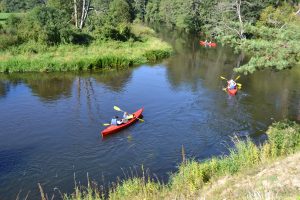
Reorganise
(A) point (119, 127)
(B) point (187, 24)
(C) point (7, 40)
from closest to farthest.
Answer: (A) point (119, 127) → (C) point (7, 40) → (B) point (187, 24)

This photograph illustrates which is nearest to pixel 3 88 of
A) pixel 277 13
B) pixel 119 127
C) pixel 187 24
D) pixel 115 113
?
pixel 115 113

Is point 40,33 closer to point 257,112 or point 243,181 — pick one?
point 257,112

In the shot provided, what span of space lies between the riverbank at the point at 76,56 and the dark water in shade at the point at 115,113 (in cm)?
148

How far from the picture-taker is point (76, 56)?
123 ft

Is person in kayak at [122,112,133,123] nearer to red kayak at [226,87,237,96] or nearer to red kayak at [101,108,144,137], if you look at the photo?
red kayak at [101,108,144,137]

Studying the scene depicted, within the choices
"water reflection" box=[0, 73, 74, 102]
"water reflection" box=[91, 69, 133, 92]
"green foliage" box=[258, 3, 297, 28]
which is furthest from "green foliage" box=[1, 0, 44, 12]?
"water reflection" box=[91, 69, 133, 92]

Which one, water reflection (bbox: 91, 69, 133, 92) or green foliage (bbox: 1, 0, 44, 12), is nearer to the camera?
water reflection (bbox: 91, 69, 133, 92)

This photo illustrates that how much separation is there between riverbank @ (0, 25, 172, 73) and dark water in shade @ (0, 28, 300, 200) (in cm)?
148

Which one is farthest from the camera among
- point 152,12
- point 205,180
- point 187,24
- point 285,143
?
point 152,12

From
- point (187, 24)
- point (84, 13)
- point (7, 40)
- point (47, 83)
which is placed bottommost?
point (47, 83)

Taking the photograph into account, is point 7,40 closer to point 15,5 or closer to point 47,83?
point 47,83

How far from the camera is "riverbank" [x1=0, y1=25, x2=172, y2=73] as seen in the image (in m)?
34.5

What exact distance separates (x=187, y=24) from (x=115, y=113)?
4872 cm

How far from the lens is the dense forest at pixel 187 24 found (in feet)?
48.7
